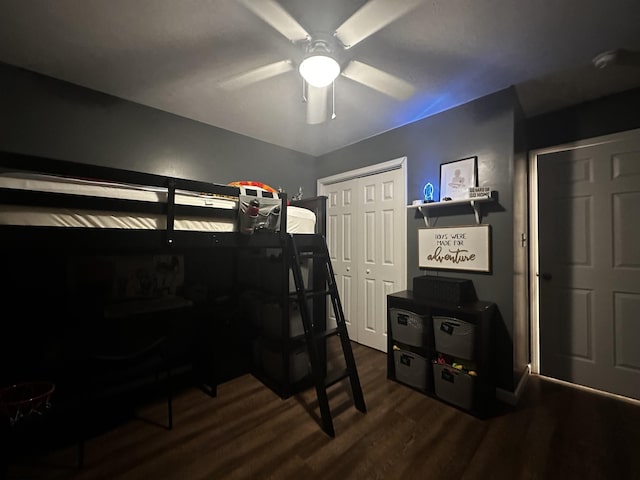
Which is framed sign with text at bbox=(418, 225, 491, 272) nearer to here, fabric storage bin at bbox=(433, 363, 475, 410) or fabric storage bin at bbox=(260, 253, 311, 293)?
fabric storage bin at bbox=(433, 363, 475, 410)

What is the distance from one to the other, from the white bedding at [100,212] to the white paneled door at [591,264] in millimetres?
2809

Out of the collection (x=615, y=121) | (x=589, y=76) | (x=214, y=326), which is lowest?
(x=214, y=326)

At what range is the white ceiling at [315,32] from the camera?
1.42 meters

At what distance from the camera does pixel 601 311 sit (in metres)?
2.19

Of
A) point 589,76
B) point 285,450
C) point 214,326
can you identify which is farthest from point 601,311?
point 214,326

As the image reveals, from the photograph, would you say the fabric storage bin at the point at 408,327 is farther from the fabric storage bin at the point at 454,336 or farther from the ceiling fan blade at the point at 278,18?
the ceiling fan blade at the point at 278,18

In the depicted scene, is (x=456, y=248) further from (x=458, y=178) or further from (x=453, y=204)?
(x=458, y=178)

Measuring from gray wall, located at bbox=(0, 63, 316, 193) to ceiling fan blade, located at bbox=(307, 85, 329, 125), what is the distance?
1.46 metres

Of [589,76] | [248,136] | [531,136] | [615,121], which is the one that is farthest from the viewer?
[248,136]

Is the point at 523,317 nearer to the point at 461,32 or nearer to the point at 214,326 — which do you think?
the point at 461,32

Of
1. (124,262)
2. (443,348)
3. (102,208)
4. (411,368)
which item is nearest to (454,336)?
(443,348)

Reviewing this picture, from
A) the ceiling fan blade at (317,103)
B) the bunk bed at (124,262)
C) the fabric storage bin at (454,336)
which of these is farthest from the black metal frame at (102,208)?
the fabric storage bin at (454,336)

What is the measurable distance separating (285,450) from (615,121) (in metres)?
3.44

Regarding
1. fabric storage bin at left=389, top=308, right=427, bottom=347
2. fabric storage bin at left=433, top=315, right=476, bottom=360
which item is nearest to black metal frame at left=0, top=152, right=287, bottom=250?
fabric storage bin at left=389, top=308, right=427, bottom=347
